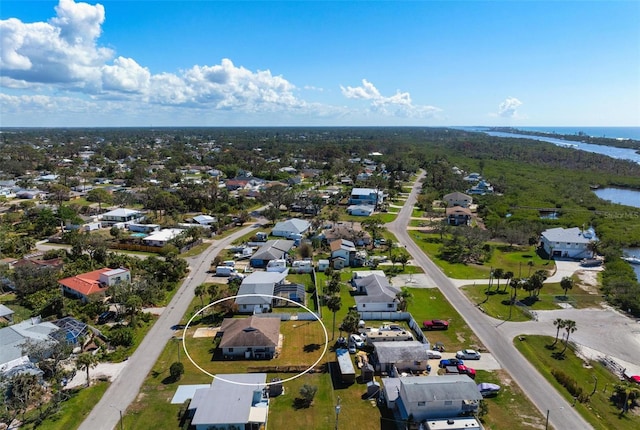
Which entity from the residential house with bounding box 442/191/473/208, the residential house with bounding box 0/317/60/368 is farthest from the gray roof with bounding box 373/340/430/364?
the residential house with bounding box 442/191/473/208

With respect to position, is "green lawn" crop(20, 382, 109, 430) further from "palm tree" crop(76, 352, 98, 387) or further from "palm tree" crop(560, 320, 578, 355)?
"palm tree" crop(560, 320, 578, 355)

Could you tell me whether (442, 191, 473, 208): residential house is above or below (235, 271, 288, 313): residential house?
above

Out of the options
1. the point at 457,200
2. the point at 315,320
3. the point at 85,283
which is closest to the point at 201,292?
the point at 315,320

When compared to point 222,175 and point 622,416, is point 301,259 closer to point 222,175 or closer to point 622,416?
point 622,416

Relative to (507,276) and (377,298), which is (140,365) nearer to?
(377,298)

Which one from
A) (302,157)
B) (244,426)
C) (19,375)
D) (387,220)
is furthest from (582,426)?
(302,157)

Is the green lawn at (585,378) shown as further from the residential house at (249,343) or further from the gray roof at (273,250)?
the gray roof at (273,250)
